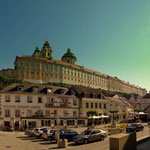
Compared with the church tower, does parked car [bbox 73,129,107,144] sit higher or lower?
lower

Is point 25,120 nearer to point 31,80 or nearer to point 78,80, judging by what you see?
point 31,80

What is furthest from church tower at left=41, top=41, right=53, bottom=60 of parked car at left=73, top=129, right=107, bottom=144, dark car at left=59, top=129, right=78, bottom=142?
parked car at left=73, top=129, right=107, bottom=144

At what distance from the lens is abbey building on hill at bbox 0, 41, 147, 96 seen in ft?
423

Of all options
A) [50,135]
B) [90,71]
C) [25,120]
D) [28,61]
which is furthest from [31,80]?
[50,135]

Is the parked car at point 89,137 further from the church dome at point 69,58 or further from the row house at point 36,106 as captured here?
the church dome at point 69,58

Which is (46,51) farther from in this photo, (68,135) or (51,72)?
(68,135)

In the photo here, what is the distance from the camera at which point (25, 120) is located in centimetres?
4078

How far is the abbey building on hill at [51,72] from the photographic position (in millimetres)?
128887

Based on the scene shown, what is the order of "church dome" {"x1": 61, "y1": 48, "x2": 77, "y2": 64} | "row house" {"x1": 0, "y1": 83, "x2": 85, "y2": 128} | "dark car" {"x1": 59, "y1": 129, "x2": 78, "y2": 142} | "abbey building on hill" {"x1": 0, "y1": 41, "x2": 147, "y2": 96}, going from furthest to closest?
"church dome" {"x1": 61, "y1": 48, "x2": 77, "y2": 64} → "abbey building on hill" {"x1": 0, "y1": 41, "x2": 147, "y2": 96} → "row house" {"x1": 0, "y1": 83, "x2": 85, "y2": 128} → "dark car" {"x1": 59, "y1": 129, "x2": 78, "y2": 142}

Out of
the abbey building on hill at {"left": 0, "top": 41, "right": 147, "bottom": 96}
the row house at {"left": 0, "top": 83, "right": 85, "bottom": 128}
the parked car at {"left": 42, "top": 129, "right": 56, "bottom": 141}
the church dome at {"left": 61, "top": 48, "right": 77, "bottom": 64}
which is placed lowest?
the parked car at {"left": 42, "top": 129, "right": 56, "bottom": 141}

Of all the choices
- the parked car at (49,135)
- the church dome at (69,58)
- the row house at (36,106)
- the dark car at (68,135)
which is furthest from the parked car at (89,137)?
the church dome at (69,58)

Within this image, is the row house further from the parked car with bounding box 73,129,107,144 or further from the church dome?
the church dome

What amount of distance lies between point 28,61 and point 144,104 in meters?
76.9

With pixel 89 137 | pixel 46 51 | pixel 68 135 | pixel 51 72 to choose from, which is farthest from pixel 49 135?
pixel 46 51
